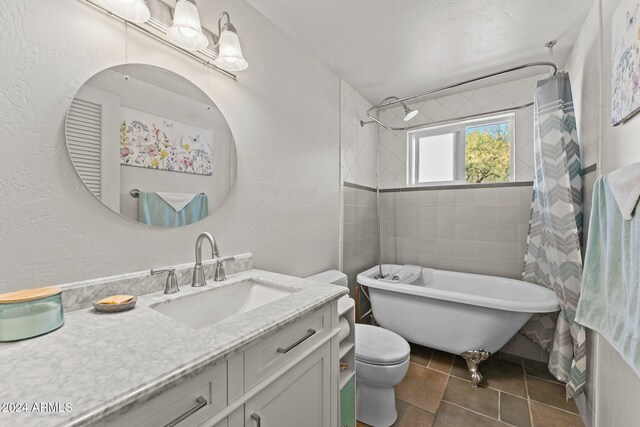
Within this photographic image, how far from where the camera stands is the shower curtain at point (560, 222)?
1592 mm

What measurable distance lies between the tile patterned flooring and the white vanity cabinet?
2.62 feet

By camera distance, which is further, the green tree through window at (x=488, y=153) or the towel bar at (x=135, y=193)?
the green tree through window at (x=488, y=153)

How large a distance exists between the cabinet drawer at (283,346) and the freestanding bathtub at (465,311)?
3.78 ft

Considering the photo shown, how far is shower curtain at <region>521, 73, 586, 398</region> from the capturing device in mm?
1592

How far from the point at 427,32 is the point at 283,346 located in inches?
78.0

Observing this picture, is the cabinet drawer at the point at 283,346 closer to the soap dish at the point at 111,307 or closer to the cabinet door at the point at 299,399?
the cabinet door at the point at 299,399

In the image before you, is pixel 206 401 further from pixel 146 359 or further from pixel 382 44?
pixel 382 44

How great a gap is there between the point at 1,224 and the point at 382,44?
2095mm

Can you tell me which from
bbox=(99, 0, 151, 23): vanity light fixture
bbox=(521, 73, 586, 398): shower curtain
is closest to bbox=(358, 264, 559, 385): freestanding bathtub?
bbox=(521, 73, 586, 398): shower curtain

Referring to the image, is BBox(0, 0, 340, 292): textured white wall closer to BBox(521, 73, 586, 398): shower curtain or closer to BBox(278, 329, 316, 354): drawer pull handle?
BBox(278, 329, 316, 354): drawer pull handle

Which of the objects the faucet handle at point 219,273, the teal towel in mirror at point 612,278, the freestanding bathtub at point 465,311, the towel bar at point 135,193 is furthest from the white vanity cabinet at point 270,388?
the freestanding bathtub at point 465,311

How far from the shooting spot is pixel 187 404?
1.86 ft

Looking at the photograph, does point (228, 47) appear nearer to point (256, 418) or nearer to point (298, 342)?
point (298, 342)

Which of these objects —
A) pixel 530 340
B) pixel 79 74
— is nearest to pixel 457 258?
→ pixel 530 340
